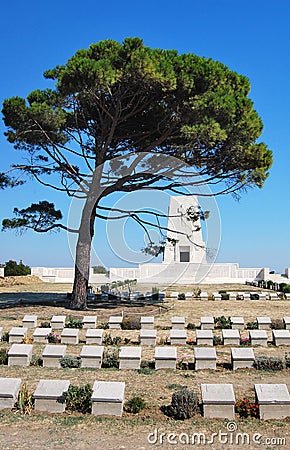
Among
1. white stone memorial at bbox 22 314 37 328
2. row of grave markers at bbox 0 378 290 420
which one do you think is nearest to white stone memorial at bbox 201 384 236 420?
row of grave markers at bbox 0 378 290 420

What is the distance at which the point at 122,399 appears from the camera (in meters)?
5.73

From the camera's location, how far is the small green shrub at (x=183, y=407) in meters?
5.79

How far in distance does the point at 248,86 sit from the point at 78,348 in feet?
33.7

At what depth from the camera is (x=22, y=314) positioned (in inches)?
591

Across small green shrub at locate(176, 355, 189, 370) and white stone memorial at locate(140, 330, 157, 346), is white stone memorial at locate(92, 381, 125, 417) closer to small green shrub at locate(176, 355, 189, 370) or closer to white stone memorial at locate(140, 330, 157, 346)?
small green shrub at locate(176, 355, 189, 370)

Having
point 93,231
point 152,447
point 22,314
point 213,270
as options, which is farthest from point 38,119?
point 213,270

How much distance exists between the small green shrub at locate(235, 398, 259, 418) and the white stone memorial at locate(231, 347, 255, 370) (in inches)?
88.3

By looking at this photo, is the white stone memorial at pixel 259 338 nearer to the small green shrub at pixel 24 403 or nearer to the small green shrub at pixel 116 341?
the small green shrub at pixel 116 341

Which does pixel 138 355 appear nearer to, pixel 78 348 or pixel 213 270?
pixel 78 348

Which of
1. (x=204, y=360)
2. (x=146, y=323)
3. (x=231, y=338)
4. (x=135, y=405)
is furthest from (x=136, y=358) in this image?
(x=146, y=323)

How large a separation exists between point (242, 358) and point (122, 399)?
121 inches

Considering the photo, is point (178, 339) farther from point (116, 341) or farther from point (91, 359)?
point (91, 359)

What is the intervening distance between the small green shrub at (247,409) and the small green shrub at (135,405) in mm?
1137

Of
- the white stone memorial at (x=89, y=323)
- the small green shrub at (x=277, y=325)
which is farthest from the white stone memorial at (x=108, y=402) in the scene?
the small green shrub at (x=277, y=325)
